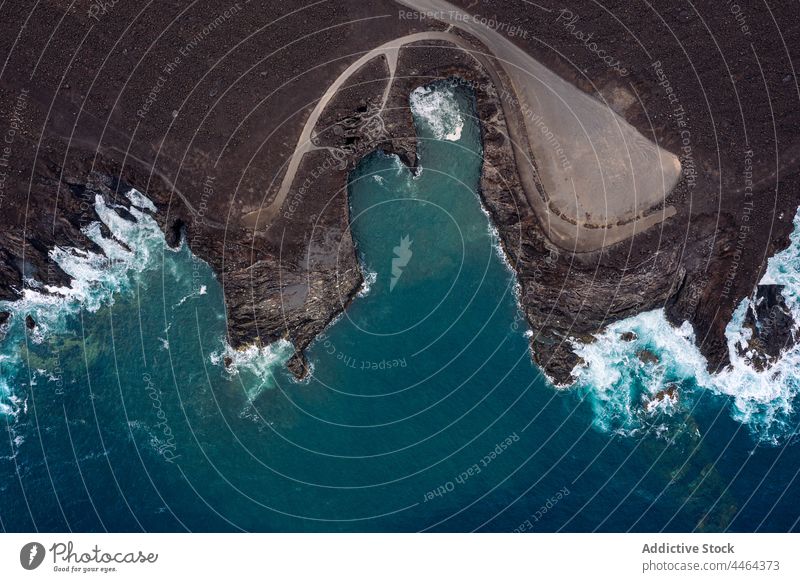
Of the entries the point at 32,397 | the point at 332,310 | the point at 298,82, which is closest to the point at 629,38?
the point at 298,82

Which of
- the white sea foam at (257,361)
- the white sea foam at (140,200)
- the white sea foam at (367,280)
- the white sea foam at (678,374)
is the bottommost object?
the white sea foam at (678,374)

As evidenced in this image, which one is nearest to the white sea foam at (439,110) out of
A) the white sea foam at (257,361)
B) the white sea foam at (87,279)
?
A: the white sea foam at (257,361)

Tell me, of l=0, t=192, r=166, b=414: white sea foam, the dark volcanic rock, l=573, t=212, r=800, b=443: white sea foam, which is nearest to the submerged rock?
l=573, t=212, r=800, b=443: white sea foam

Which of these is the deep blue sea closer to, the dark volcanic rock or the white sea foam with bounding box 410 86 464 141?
the white sea foam with bounding box 410 86 464 141

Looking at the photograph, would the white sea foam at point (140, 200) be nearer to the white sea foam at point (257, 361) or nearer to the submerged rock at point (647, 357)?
the white sea foam at point (257, 361)
